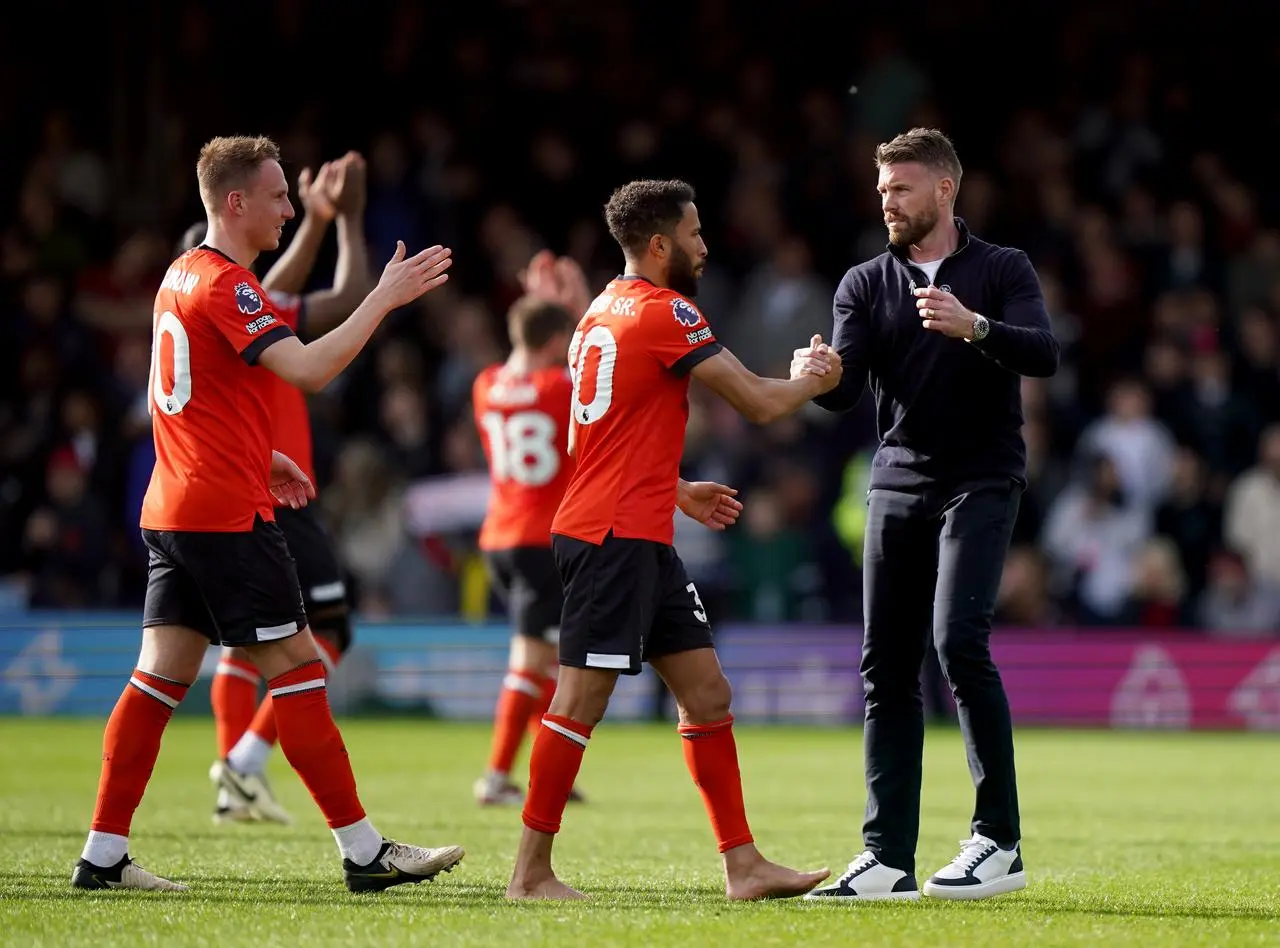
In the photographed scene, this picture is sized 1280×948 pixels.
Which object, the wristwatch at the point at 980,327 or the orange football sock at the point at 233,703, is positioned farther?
the orange football sock at the point at 233,703

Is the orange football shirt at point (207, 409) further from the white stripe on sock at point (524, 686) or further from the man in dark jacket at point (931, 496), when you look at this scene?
the white stripe on sock at point (524, 686)

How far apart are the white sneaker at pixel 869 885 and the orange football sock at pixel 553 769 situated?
0.89m

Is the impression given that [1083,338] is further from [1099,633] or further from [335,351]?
[335,351]

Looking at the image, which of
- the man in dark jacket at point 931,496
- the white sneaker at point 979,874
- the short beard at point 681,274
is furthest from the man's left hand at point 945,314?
the white sneaker at point 979,874

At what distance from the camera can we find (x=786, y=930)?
570 cm

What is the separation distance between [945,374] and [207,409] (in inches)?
98.9

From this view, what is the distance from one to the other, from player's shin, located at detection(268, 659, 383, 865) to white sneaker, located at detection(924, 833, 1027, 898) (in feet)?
6.17

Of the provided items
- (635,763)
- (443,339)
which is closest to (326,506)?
(443,339)

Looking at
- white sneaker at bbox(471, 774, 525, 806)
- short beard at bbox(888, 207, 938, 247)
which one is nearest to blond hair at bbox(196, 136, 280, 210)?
short beard at bbox(888, 207, 938, 247)

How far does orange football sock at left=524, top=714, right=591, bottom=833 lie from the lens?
639cm

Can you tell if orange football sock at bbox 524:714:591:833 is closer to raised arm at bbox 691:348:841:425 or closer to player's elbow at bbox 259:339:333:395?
raised arm at bbox 691:348:841:425

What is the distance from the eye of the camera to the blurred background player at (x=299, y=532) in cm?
871

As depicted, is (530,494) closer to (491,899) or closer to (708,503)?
(708,503)

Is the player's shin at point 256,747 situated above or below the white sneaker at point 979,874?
below
